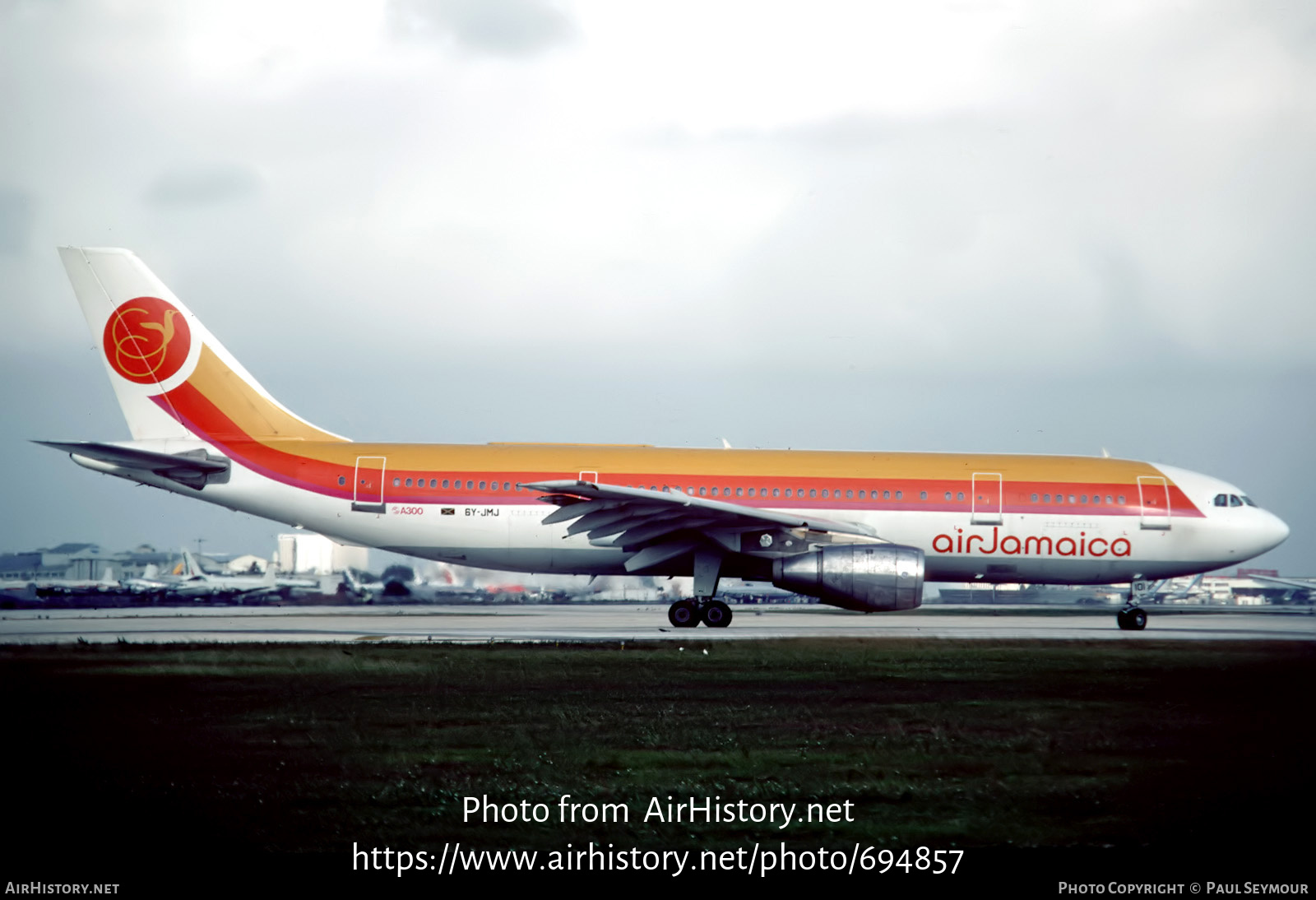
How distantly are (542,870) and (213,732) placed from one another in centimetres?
444

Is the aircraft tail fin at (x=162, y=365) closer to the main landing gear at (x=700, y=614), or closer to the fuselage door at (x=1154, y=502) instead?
the main landing gear at (x=700, y=614)

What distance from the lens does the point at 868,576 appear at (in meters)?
20.7

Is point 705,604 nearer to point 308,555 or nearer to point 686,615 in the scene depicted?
point 686,615

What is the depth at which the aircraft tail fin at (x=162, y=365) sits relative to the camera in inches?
969

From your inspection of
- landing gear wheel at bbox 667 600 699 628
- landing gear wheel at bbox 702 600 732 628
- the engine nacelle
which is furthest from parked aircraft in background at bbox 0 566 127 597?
the engine nacelle

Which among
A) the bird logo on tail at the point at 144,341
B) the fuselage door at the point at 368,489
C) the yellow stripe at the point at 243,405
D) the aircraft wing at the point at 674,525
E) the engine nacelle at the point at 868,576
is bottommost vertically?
the engine nacelle at the point at 868,576

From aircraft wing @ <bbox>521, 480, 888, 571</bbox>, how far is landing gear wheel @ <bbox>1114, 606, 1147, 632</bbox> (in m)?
5.19

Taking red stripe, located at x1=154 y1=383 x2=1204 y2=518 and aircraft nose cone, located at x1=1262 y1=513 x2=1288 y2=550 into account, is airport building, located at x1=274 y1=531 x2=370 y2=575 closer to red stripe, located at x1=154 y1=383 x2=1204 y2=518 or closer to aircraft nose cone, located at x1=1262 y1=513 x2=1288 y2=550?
red stripe, located at x1=154 y1=383 x2=1204 y2=518

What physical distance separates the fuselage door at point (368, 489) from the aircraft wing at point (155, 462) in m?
2.67

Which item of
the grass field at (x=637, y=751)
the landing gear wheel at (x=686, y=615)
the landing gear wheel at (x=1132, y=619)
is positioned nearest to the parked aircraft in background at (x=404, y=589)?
the landing gear wheel at (x=686, y=615)

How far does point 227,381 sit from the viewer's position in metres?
24.8

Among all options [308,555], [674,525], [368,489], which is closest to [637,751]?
[674,525]

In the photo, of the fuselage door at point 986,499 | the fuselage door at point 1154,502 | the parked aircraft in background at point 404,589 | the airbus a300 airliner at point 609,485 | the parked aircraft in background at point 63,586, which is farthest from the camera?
the parked aircraft in background at point 404,589

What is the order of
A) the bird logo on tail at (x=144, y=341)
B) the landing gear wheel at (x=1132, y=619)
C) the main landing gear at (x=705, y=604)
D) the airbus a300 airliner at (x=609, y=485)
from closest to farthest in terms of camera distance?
the main landing gear at (x=705, y=604), the airbus a300 airliner at (x=609, y=485), the landing gear wheel at (x=1132, y=619), the bird logo on tail at (x=144, y=341)
